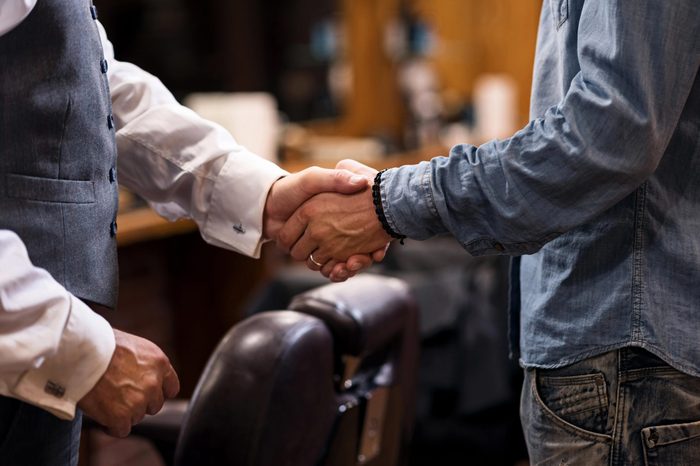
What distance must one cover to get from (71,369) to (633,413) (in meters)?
0.73

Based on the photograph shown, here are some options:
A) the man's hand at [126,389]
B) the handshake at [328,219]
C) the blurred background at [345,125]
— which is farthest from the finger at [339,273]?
the blurred background at [345,125]

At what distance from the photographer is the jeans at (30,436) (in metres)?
1.19

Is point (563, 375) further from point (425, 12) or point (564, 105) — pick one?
point (425, 12)

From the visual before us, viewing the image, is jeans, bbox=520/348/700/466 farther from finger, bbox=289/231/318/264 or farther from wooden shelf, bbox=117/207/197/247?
wooden shelf, bbox=117/207/197/247

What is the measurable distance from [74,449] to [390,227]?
0.56 metres

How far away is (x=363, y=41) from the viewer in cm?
529

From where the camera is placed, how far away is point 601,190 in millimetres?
1165

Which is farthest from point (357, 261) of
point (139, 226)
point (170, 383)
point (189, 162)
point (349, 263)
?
point (139, 226)

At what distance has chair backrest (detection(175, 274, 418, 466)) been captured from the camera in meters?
1.42

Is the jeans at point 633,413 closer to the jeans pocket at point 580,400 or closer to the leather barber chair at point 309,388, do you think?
the jeans pocket at point 580,400

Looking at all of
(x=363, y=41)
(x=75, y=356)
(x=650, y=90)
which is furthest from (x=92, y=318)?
(x=363, y=41)

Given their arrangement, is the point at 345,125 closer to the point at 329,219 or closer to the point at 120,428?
the point at 329,219

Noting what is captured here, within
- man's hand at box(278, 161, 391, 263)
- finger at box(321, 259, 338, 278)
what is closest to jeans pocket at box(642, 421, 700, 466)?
man's hand at box(278, 161, 391, 263)

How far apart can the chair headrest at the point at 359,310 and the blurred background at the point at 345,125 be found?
0.96 m
